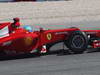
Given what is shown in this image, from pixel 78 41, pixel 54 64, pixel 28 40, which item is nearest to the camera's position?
pixel 54 64

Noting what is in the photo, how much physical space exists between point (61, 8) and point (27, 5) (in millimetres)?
2024

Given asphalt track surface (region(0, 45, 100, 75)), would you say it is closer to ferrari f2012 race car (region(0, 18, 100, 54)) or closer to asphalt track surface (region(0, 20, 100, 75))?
asphalt track surface (region(0, 20, 100, 75))

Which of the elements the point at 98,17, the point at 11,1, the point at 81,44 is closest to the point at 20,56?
the point at 81,44

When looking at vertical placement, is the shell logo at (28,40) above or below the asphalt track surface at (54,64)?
above

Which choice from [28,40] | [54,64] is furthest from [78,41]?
[54,64]

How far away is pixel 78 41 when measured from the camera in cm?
1248

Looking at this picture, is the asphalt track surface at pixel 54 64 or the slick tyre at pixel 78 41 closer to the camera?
the asphalt track surface at pixel 54 64

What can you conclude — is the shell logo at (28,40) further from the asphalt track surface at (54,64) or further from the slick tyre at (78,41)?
the slick tyre at (78,41)

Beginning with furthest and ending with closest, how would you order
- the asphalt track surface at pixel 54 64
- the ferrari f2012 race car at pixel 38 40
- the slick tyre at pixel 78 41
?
the slick tyre at pixel 78 41 → the ferrari f2012 race car at pixel 38 40 → the asphalt track surface at pixel 54 64

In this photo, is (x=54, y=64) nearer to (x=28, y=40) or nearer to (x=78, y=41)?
(x=28, y=40)

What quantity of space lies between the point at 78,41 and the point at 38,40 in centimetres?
118

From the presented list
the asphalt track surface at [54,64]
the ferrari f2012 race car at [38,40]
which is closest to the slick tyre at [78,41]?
the ferrari f2012 race car at [38,40]

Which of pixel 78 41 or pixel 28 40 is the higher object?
pixel 28 40

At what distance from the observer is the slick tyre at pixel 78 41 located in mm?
12414
